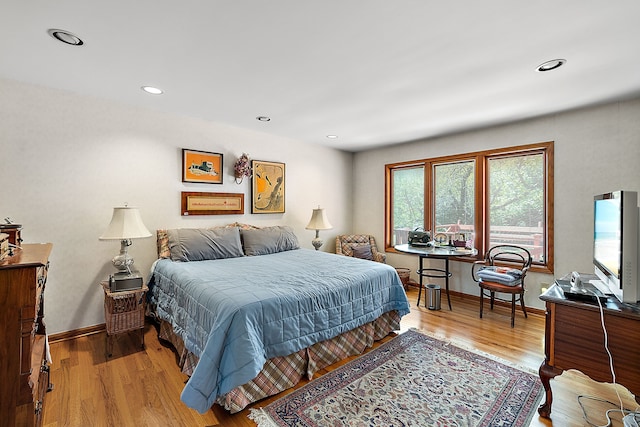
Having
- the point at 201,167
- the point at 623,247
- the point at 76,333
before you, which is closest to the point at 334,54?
the point at 623,247

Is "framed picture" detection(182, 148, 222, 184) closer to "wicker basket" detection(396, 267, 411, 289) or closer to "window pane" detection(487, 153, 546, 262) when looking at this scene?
"wicker basket" detection(396, 267, 411, 289)

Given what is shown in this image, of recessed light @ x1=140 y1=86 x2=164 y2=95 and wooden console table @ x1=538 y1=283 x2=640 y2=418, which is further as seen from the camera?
recessed light @ x1=140 y1=86 x2=164 y2=95

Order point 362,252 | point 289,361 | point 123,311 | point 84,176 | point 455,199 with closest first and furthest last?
1. point 289,361
2. point 123,311
3. point 84,176
4. point 455,199
5. point 362,252

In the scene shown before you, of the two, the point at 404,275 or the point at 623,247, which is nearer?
the point at 623,247

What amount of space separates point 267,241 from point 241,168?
41.0 inches

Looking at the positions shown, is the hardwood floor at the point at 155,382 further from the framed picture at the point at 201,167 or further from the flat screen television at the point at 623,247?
the framed picture at the point at 201,167

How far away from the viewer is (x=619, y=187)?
296 cm

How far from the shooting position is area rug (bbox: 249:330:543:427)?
1.80m

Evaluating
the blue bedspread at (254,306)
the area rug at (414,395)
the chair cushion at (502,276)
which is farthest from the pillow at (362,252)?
the area rug at (414,395)

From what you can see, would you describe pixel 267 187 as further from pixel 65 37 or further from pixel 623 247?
pixel 623 247

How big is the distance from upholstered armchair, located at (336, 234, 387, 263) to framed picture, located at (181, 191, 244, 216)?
186 centimetres

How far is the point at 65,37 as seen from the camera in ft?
6.12

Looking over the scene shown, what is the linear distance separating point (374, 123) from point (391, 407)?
3028 mm

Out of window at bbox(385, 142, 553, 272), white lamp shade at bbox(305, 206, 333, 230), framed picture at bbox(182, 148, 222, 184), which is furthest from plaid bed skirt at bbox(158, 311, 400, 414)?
window at bbox(385, 142, 553, 272)
